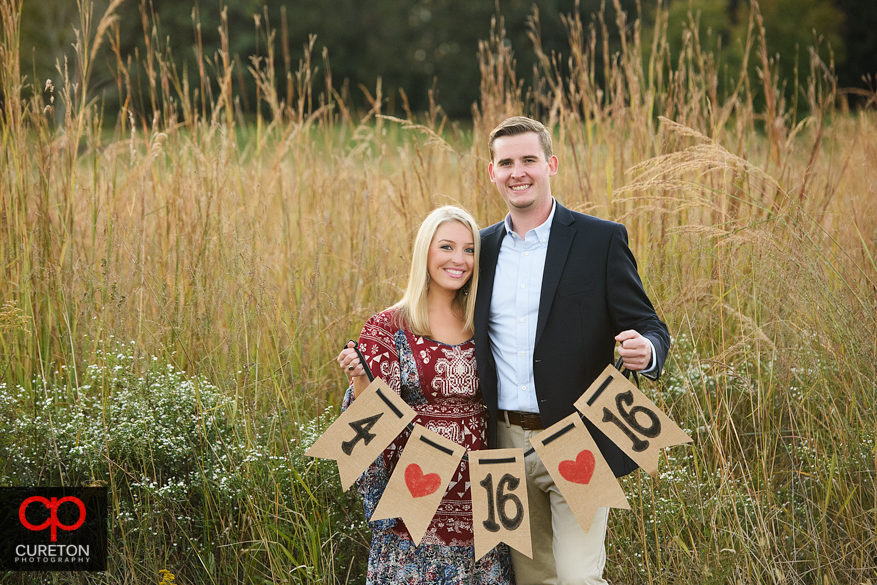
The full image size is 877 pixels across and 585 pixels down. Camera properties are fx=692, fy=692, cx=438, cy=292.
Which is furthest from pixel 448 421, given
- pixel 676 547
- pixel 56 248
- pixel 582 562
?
pixel 56 248

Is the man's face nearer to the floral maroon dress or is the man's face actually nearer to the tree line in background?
the floral maroon dress

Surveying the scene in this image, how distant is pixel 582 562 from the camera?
2.19m

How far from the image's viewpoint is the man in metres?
2.23

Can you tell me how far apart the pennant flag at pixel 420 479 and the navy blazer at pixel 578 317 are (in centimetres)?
24

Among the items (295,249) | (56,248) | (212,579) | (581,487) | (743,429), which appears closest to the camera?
(581,487)

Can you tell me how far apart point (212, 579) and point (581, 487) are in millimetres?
1371

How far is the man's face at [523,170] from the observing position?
2.30 m

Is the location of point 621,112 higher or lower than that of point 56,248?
higher

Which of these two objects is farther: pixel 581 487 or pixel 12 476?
pixel 12 476

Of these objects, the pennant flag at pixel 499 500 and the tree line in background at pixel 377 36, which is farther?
the tree line in background at pixel 377 36

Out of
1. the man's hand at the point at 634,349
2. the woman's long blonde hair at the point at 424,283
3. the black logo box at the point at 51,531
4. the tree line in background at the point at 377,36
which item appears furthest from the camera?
the tree line in background at the point at 377,36

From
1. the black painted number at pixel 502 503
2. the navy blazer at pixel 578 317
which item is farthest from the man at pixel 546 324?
the black painted number at pixel 502 503

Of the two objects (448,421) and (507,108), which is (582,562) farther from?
(507,108)

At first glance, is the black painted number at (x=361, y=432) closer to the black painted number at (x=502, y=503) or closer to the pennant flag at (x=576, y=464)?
the black painted number at (x=502, y=503)
